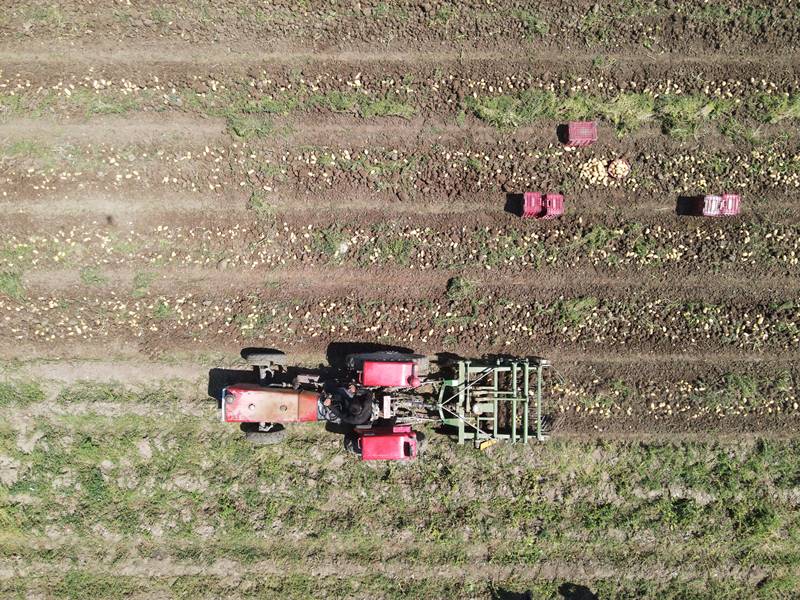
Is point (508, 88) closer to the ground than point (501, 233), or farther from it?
farther from it

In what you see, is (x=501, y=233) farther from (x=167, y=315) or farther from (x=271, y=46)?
(x=167, y=315)

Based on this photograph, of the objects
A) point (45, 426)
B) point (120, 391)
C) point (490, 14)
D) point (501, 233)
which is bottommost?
point (45, 426)

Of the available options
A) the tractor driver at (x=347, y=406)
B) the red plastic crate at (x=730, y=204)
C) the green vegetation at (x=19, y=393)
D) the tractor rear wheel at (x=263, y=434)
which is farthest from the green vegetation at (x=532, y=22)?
the green vegetation at (x=19, y=393)

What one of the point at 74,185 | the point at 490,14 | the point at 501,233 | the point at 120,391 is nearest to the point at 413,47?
the point at 490,14

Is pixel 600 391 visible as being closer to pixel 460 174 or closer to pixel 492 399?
pixel 492 399

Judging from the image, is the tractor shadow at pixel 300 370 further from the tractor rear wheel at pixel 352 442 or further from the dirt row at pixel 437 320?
the tractor rear wheel at pixel 352 442

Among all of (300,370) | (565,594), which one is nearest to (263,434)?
(300,370)

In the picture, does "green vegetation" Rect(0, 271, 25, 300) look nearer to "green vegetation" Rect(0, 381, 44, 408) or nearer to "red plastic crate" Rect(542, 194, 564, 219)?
"green vegetation" Rect(0, 381, 44, 408)
